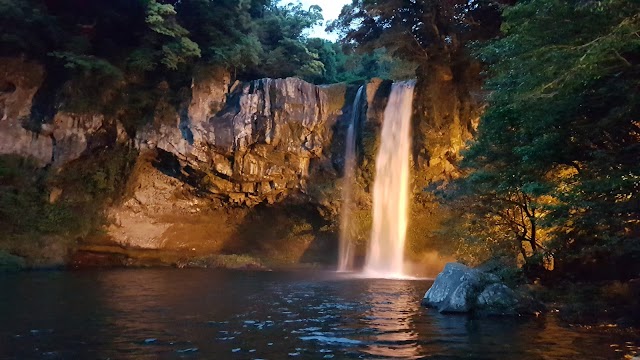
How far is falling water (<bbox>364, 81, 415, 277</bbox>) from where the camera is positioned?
70.8 ft

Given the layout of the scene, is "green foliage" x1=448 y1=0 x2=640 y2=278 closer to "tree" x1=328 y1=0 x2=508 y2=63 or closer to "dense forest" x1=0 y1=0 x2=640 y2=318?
"dense forest" x1=0 y1=0 x2=640 y2=318

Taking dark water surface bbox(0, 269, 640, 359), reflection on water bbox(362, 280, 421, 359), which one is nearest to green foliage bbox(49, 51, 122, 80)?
dark water surface bbox(0, 269, 640, 359)

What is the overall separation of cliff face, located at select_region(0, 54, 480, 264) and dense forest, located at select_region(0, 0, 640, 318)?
1.02m

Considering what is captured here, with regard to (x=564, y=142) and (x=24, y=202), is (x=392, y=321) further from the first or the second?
(x=24, y=202)

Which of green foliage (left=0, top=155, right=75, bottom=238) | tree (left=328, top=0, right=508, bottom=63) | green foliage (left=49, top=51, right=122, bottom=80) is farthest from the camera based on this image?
green foliage (left=0, top=155, right=75, bottom=238)

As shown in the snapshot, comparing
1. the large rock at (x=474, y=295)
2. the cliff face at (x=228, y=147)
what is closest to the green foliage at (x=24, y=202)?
the cliff face at (x=228, y=147)

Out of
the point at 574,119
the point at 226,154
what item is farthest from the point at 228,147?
the point at 574,119

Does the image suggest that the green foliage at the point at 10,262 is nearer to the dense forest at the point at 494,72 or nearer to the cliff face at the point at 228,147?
the cliff face at the point at 228,147

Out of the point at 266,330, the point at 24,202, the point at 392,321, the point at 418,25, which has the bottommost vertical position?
the point at 266,330

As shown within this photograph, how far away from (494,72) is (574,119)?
Result: 17.4 ft

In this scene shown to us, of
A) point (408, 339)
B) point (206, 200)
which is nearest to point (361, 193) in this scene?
point (206, 200)

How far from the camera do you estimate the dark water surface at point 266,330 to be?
21.0ft

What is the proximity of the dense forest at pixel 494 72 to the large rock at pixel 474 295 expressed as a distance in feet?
4.79

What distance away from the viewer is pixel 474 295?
9523 mm
